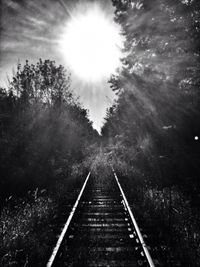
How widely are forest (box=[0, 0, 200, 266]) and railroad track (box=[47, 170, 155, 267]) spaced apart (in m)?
0.55

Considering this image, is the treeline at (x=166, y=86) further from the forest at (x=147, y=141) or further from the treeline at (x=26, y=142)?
the treeline at (x=26, y=142)

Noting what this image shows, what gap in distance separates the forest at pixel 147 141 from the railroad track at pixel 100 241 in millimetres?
553

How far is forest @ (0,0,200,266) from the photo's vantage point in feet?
22.7

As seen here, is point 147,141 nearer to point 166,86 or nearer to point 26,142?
point 166,86

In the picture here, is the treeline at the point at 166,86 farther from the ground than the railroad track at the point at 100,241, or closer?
farther from the ground

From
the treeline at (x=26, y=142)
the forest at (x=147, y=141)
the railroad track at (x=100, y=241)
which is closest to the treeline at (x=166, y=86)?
the forest at (x=147, y=141)

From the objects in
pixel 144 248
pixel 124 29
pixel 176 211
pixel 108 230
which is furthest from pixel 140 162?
pixel 144 248

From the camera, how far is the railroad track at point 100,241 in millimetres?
4590

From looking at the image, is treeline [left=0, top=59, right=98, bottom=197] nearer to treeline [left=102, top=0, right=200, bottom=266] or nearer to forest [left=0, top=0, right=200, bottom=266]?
forest [left=0, top=0, right=200, bottom=266]

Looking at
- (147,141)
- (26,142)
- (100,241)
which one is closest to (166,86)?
(147,141)

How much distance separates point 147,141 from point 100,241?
13566 millimetres

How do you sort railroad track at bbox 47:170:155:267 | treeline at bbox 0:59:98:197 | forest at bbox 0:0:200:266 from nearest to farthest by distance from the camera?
railroad track at bbox 47:170:155:267
forest at bbox 0:0:200:266
treeline at bbox 0:59:98:197

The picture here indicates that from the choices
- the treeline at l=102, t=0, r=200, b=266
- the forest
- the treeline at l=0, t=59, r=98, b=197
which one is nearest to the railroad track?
the forest

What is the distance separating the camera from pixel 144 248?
15.8 ft
